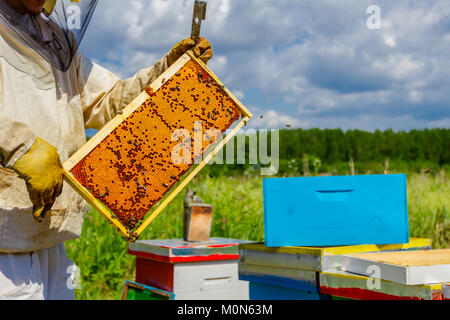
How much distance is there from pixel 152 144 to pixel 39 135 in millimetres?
586

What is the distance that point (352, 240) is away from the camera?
256 cm

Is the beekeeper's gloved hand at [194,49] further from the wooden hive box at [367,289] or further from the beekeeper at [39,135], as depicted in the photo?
the wooden hive box at [367,289]

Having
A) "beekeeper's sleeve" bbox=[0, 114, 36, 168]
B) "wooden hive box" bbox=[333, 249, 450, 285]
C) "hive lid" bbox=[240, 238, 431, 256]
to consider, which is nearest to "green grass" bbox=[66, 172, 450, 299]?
"hive lid" bbox=[240, 238, 431, 256]

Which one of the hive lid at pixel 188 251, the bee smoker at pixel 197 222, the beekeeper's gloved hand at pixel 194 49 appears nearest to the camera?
the beekeeper's gloved hand at pixel 194 49

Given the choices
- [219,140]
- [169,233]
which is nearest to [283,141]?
[169,233]

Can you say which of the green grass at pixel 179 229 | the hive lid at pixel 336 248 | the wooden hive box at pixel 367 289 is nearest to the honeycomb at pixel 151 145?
the hive lid at pixel 336 248

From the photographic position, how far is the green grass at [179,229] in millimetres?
5863

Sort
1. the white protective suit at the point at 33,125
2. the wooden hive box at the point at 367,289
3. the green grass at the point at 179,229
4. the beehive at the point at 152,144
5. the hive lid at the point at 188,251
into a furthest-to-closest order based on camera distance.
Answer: the green grass at the point at 179,229
the hive lid at the point at 188,251
the beehive at the point at 152,144
the white protective suit at the point at 33,125
the wooden hive box at the point at 367,289

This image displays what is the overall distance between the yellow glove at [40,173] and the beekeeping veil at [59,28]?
21.9 inches

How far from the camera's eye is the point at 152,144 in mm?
2596

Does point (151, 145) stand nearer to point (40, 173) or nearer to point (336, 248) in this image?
point (40, 173)

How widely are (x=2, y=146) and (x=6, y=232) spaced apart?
46 cm

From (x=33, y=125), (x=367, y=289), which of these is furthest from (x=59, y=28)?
(x=367, y=289)
